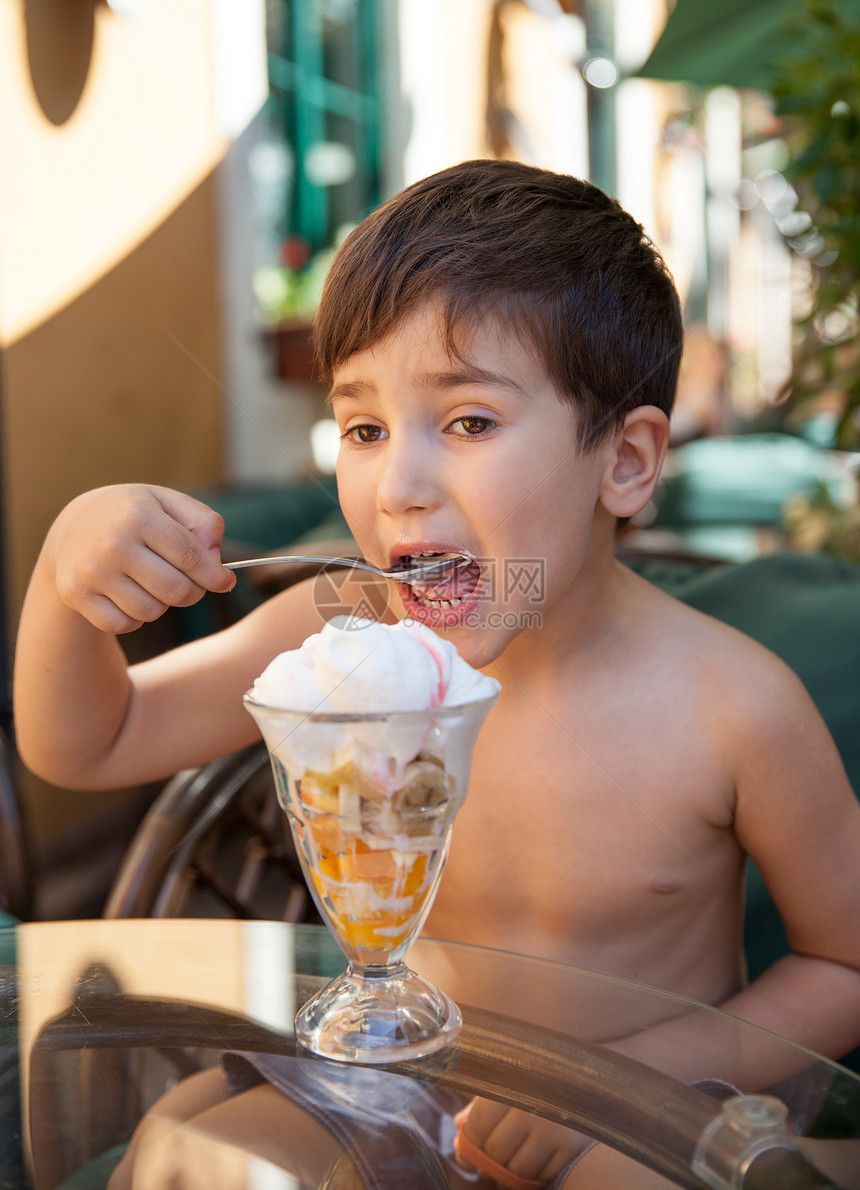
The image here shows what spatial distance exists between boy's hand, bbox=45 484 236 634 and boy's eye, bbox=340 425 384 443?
14cm

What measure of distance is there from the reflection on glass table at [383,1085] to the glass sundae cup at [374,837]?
0.06 ft

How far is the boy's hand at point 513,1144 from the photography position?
0.48 m

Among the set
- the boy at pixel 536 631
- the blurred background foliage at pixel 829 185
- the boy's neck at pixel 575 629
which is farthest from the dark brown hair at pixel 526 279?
the blurred background foliage at pixel 829 185

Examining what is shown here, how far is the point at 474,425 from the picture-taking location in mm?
705

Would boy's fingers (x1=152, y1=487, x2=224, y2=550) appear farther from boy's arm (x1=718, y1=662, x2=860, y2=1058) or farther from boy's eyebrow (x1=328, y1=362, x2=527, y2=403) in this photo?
boy's arm (x1=718, y1=662, x2=860, y2=1058)

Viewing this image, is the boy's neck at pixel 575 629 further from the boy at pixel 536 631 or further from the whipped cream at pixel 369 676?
the whipped cream at pixel 369 676

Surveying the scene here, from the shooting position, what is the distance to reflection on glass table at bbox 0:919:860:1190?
48cm

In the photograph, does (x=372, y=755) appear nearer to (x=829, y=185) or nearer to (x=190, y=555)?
(x=190, y=555)

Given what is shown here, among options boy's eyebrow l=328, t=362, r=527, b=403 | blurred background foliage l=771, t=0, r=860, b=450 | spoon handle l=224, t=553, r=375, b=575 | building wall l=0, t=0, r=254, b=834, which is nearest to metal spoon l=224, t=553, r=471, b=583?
spoon handle l=224, t=553, r=375, b=575

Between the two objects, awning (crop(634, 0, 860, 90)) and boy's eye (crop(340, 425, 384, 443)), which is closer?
boy's eye (crop(340, 425, 384, 443))

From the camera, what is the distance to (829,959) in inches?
30.5

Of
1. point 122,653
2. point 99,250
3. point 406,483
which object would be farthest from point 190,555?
point 99,250

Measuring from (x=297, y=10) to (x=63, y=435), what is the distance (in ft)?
6.83

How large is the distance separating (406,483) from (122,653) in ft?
1.04
